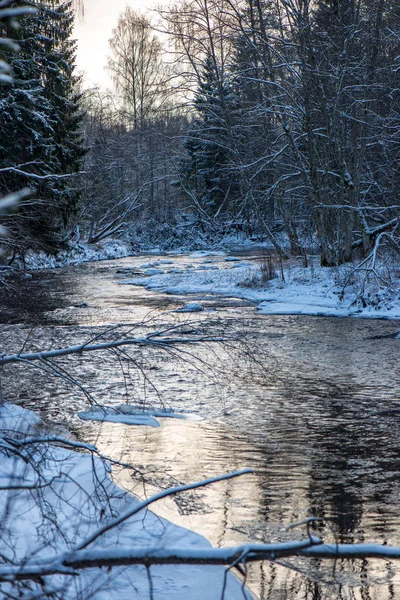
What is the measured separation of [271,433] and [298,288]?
10194mm

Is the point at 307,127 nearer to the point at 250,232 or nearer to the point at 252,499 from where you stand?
the point at 252,499

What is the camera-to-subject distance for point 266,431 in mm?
6230

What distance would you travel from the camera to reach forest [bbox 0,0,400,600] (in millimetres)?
3305

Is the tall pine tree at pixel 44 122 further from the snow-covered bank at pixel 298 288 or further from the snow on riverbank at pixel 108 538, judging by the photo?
the snow-covered bank at pixel 298 288

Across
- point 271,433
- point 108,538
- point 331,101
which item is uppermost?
point 331,101

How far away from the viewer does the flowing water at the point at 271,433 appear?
3.99 m

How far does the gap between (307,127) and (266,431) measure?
11997 millimetres

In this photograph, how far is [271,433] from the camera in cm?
616

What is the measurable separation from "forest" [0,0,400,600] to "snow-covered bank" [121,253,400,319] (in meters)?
0.07

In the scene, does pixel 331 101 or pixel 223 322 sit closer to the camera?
pixel 223 322

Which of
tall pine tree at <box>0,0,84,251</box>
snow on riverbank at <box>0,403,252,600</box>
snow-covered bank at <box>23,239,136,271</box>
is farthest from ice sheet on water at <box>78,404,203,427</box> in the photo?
snow-covered bank at <box>23,239,136,271</box>

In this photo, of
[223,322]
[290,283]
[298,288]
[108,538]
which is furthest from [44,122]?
[108,538]

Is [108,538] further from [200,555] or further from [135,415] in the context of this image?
[135,415]

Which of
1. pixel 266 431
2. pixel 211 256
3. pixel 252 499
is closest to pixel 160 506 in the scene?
pixel 252 499
